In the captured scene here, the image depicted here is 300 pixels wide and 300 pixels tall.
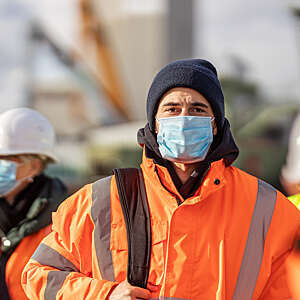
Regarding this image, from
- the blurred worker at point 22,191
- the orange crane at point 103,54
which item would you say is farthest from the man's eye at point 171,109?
the orange crane at point 103,54

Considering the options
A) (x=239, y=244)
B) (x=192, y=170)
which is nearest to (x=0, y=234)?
(x=192, y=170)

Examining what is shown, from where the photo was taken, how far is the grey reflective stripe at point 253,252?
1848 millimetres

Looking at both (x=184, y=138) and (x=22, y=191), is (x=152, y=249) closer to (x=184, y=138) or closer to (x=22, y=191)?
(x=184, y=138)

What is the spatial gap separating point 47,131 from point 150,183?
50.8 inches

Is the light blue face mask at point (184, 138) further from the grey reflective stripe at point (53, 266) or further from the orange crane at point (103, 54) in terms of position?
the orange crane at point (103, 54)

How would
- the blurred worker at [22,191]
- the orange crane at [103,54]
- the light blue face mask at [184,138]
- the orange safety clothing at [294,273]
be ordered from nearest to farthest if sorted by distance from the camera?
the orange safety clothing at [294,273] → the light blue face mask at [184,138] → the blurred worker at [22,191] → the orange crane at [103,54]

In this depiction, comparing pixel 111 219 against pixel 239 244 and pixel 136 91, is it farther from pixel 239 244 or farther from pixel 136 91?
pixel 136 91

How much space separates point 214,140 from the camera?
6.86 ft

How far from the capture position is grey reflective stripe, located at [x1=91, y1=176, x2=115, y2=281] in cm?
187

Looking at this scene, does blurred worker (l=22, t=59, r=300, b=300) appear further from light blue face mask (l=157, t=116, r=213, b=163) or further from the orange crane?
the orange crane

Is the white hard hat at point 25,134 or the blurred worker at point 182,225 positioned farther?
the white hard hat at point 25,134

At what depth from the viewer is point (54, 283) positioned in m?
1.91

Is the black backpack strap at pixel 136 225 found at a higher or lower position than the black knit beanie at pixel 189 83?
lower

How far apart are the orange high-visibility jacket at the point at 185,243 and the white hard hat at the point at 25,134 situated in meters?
1.00
